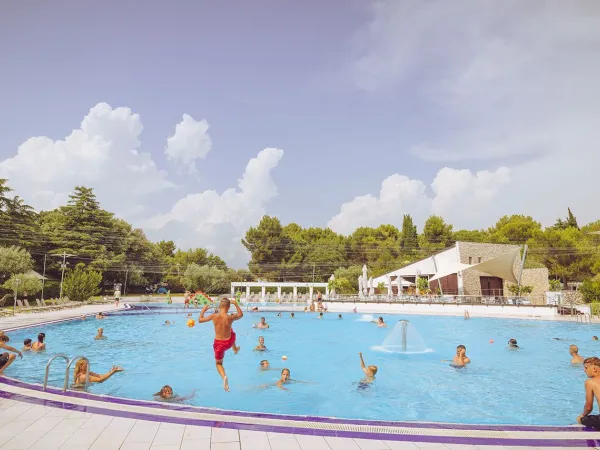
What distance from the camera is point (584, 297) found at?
95.5 feet

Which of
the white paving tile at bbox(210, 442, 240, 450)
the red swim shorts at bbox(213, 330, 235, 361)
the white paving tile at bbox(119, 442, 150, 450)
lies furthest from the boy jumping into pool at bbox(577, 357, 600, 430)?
the white paving tile at bbox(119, 442, 150, 450)

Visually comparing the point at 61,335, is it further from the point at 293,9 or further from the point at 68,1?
the point at 293,9

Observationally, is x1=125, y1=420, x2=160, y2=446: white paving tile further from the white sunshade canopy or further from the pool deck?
the white sunshade canopy

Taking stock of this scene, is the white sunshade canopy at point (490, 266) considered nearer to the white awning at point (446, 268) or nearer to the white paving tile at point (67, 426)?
the white awning at point (446, 268)

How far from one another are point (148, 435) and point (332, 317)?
25984 millimetres

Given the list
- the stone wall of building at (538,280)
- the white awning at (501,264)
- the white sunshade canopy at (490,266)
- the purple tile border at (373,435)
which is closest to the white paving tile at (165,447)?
the purple tile border at (373,435)

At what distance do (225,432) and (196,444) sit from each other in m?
0.52

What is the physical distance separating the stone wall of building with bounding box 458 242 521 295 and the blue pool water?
49.6ft

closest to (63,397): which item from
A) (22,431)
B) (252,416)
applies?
(22,431)

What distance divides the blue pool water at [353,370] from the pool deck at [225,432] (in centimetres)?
346

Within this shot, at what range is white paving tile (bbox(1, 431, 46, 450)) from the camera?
15.5ft

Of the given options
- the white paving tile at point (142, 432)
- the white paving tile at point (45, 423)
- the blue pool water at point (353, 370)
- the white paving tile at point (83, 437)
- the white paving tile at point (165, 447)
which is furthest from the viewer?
the blue pool water at point (353, 370)

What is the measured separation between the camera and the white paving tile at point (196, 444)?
4742 millimetres

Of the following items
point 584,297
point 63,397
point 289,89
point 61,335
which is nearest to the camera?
point 63,397
